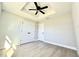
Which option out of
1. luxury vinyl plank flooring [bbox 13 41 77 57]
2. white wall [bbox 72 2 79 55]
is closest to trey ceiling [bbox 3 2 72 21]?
white wall [bbox 72 2 79 55]

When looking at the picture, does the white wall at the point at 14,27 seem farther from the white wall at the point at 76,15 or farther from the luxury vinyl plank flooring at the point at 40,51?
the white wall at the point at 76,15

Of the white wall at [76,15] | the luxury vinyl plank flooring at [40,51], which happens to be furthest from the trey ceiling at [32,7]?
the luxury vinyl plank flooring at [40,51]

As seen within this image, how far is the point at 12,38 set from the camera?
4.79 ft

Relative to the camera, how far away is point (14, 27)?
144 cm

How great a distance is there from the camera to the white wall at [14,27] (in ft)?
4.65

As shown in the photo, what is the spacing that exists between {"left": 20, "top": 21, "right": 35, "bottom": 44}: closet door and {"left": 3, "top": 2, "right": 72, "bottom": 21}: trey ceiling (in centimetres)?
14

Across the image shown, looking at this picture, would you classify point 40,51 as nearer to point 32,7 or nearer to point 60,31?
point 60,31

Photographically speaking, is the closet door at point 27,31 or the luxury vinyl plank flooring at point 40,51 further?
the closet door at point 27,31

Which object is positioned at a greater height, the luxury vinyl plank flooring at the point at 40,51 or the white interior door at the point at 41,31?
the white interior door at the point at 41,31

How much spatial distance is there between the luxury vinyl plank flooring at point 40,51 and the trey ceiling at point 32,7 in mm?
545

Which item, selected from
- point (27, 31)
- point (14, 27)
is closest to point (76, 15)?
point (27, 31)

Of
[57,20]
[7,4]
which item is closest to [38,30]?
[57,20]

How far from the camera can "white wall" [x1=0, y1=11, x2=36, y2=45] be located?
1416 millimetres

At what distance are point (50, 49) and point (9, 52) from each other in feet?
2.52
